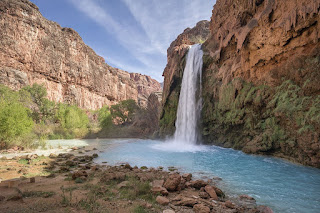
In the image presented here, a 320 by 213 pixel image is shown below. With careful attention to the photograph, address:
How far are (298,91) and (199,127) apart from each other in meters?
11.9

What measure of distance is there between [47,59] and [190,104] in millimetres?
45829

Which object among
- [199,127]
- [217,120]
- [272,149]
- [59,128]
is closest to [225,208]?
[272,149]

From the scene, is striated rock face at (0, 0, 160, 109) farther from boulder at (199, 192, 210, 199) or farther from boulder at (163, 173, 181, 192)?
boulder at (199, 192, 210, 199)

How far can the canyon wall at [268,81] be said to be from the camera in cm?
Answer: 903

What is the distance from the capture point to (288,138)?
1002 cm

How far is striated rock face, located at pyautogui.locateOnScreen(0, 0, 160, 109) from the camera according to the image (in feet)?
123

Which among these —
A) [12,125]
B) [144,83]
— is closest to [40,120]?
[12,125]

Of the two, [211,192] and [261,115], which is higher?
[261,115]

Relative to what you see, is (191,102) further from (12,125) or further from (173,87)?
(12,125)

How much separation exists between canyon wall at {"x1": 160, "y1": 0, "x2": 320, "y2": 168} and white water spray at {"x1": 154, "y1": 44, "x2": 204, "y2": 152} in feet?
5.41

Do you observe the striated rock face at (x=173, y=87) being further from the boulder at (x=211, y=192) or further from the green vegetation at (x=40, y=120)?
the boulder at (x=211, y=192)

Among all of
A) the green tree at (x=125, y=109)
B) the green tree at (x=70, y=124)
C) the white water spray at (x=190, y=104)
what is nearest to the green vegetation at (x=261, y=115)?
the white water spray at (x=190, y=104)

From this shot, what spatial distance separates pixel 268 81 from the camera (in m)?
12.4

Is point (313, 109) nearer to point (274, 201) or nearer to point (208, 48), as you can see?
point (274, 201)
